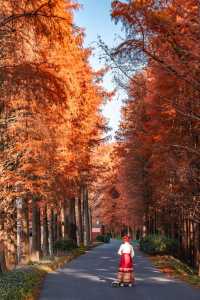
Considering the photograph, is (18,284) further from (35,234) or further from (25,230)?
(35,234)

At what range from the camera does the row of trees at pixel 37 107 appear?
1062 centimetres

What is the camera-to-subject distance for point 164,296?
1482 centimetres

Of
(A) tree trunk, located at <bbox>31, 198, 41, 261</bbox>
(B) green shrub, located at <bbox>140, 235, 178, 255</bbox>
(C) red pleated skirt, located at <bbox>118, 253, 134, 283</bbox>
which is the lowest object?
(B) green shrub, located at <bbox>140, 235, 178, 255</bbox>

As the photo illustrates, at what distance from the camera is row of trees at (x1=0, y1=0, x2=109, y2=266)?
10.6m

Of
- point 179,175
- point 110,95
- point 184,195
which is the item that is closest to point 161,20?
point 179,175

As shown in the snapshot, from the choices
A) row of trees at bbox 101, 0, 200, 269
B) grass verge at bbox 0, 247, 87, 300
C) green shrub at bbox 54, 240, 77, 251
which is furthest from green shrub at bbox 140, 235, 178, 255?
grass verge at bbox 0, 247, 87, 300

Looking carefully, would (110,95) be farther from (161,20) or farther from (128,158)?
(161,20)

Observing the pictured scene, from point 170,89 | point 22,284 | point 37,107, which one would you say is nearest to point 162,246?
point 170,89

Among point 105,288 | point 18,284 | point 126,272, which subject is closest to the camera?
point 18,284

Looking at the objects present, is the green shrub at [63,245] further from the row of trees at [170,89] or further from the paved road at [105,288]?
the paved road at [105,288]

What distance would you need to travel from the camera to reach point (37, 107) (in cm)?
1656

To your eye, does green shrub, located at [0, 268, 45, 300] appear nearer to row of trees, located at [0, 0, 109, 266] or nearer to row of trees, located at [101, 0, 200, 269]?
row of trees, located at [0, 0, 109, 266]

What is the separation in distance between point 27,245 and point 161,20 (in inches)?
529

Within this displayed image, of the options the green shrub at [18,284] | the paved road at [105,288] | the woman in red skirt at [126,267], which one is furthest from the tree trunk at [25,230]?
the woman in red skirt at [126,267]
